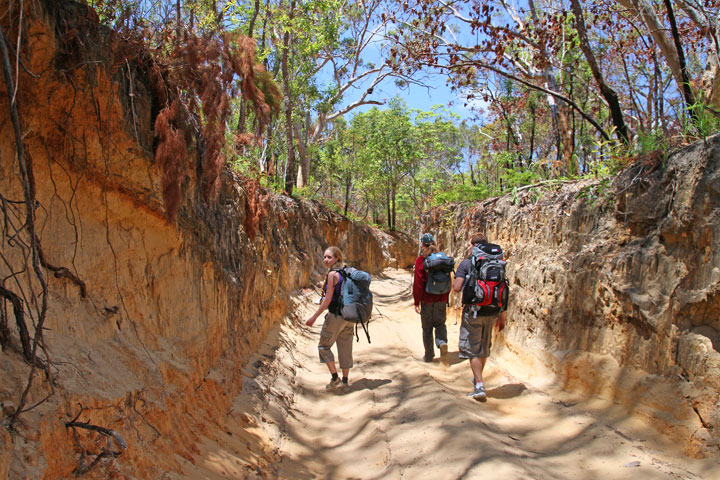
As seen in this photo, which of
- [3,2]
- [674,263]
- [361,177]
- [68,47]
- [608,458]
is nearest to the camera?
[3,2]

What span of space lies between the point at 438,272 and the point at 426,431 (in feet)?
10.1

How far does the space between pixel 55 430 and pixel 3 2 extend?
261 cm

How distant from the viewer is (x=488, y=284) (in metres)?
6.00

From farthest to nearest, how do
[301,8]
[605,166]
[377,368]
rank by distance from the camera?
[301,8] → [377,368] → [605,166]

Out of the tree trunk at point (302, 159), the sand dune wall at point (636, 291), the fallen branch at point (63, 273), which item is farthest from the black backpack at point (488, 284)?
the tree trunk at point (302, 159)

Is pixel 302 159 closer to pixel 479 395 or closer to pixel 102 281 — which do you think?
pixel 479 395

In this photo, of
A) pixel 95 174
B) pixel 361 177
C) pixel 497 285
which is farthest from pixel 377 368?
pixel 361 177

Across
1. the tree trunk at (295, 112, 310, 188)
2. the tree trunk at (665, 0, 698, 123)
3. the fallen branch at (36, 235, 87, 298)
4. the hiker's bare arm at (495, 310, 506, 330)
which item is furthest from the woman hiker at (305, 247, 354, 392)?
the tree trunk at (295, 112, 310, 188)

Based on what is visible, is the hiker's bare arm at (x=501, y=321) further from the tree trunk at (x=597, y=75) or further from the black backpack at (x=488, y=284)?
the tree trunk at (x=597, y=75)

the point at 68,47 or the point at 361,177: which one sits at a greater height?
the point at 361,177

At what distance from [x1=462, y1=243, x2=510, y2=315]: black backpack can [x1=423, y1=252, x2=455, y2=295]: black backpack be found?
3.81 ft

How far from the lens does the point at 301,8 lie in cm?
1572

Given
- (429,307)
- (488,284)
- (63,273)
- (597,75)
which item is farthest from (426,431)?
(597,75)

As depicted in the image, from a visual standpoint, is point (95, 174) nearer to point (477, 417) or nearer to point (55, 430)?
point (55, 430)
